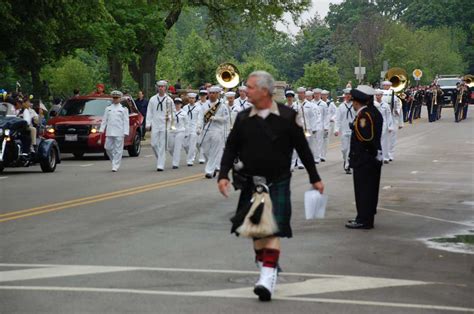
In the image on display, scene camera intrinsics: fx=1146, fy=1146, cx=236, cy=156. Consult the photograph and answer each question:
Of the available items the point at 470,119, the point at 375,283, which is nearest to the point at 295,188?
the point at 375,283

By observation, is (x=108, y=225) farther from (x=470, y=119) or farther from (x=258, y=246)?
(x=470, y=119)

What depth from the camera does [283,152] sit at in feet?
31.0

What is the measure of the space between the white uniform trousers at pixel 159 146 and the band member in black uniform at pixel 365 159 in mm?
11173

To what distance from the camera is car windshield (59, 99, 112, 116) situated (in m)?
31.6

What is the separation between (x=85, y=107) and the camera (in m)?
31.9

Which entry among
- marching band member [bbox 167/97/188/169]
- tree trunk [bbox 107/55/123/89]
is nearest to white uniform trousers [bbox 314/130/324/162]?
marching band member [bbox 167/97/188/169]

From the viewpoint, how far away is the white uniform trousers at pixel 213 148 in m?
23.0

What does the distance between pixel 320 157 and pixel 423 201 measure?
1055cm

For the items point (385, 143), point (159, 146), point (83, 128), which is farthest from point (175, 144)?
point (385, 143)

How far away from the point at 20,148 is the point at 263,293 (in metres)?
16.4

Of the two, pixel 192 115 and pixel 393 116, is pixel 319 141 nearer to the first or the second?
pixel 192 115

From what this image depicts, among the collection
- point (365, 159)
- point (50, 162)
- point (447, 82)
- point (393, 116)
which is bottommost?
point (50, 162)

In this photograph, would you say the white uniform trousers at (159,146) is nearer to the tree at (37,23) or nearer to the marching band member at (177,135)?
the marching band member at (177,135)

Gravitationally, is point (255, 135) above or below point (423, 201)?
above
